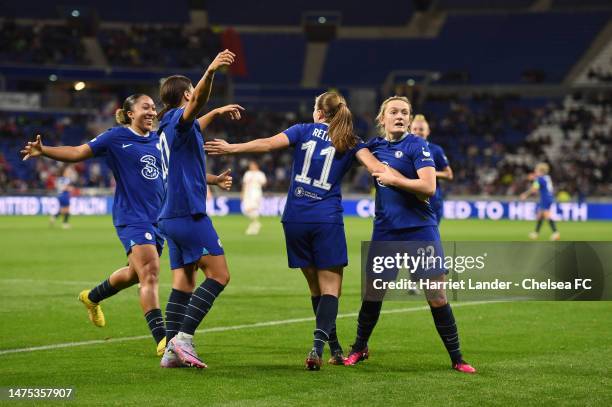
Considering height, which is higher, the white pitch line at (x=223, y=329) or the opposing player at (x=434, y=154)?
the opposing player at (x=434, y=154)

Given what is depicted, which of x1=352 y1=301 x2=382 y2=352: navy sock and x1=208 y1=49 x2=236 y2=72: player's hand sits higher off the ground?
x1=208 y1=49 x2=236 y2=72: player's hand

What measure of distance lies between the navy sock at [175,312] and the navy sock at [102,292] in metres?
1.44

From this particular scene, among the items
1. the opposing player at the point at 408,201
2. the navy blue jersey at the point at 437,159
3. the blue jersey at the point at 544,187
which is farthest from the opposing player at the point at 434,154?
the blue jersey at the point at 544,187

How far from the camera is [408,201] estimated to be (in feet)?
27.0

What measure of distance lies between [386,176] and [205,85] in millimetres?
1643

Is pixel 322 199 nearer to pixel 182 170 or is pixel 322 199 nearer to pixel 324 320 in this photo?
pixel 324 320

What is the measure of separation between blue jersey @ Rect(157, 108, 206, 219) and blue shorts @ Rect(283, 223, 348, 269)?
823 mm

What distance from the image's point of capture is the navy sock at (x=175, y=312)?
8555 mm

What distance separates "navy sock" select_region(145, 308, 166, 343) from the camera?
29.5 feet

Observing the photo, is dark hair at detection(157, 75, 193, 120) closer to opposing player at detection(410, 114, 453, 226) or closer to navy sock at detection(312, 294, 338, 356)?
navy sock at detection(312, 294, 338, 356)

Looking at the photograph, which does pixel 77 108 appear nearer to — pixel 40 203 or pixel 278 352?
pixel 40 203

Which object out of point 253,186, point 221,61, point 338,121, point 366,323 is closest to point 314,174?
point 338,121

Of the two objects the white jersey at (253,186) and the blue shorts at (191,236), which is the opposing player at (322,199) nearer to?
the blue shorts at (191,236)

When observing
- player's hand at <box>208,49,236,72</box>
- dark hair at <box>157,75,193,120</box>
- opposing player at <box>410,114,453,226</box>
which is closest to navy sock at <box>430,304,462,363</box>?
player's hand at <box>208,49,236,72</box>
